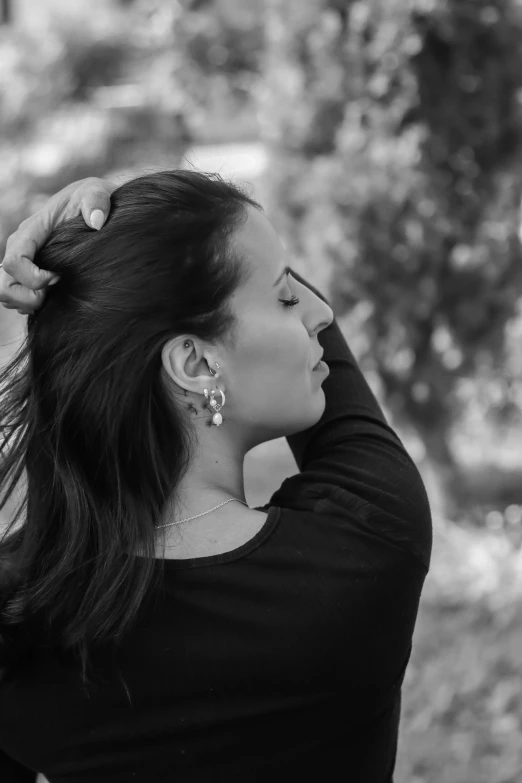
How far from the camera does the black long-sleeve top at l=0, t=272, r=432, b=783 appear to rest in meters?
1.13

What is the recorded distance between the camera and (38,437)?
1.24 m

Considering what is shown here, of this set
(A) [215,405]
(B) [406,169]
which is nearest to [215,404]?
(A) [215,405]

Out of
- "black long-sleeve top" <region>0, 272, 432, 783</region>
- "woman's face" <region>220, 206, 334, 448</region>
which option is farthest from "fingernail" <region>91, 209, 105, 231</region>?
"black long-sleeve top" <region>0, 272, 432, 783</region>

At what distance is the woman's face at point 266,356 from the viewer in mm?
1199

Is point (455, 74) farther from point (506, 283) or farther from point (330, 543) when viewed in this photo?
point (330, 543)

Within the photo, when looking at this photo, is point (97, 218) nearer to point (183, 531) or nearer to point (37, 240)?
point (37, 240)

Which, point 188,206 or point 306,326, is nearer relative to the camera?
point 188,206

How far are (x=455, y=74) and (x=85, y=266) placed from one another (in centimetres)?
346

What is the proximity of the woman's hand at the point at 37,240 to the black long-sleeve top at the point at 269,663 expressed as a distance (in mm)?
404

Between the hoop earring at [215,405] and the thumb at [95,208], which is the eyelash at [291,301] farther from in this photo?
the thumb at [95,208]

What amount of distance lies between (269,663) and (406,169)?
133 inches

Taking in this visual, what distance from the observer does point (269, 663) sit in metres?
1.13

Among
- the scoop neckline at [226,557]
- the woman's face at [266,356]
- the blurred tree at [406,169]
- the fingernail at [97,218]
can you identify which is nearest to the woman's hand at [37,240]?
the fingernail at [97,218]

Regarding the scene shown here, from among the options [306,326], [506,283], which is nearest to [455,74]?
[506,283]
